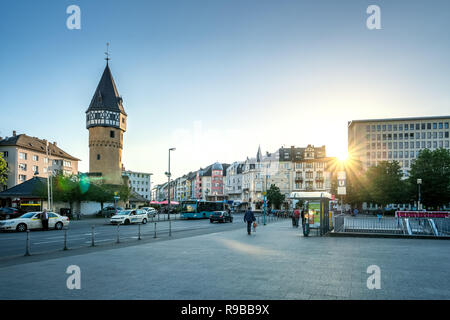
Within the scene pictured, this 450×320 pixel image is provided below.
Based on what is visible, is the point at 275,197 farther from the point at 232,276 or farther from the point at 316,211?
the point at 232,276

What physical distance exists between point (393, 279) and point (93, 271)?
7476mm

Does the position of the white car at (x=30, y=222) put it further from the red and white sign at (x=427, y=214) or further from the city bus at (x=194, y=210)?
the red and white sign at (x=427, y=214)

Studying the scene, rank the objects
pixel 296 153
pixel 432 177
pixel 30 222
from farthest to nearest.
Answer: pixel 296 153 → pixel 432 177 → pixel 30 222

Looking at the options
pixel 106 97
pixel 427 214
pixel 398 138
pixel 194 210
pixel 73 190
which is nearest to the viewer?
pixel 427 214

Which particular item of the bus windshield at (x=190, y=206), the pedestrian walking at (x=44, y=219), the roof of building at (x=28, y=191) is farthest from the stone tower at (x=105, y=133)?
the pedestrian walking at (x=44, y=219)

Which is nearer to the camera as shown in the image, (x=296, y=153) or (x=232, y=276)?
(x=232, y=276)

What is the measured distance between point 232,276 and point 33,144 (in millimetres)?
93959

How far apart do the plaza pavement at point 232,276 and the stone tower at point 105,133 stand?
71.3 meters

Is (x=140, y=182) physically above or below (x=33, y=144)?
below

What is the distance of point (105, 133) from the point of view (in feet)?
269

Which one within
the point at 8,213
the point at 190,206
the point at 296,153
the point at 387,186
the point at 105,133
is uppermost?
the point at 105,133

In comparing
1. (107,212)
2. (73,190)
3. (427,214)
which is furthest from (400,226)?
(107,212)

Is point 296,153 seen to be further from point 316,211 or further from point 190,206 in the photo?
point 316,211
